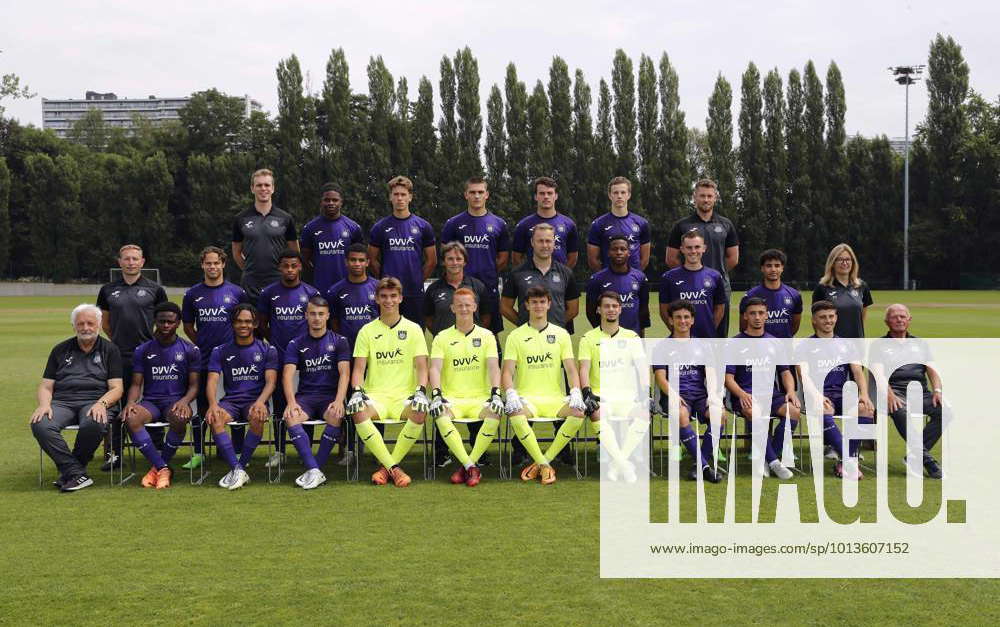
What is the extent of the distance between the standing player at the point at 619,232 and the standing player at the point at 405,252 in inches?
59.9

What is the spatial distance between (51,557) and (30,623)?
95 cm

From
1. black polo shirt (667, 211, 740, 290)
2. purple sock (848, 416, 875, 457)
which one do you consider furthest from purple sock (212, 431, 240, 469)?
purple sock (848, 416, 875, 457)

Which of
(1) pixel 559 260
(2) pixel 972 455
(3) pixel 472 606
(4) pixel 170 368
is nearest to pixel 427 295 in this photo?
(1) pixel 559 260

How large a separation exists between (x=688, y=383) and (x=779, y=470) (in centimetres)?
92

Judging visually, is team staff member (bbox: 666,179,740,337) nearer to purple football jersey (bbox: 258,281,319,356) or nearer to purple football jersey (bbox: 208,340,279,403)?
purple football jersey (bbox: 258,281,319,356)

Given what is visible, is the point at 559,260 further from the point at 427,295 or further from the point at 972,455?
the point at 972,455

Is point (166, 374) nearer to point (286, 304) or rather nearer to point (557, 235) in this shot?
point (286, 304)

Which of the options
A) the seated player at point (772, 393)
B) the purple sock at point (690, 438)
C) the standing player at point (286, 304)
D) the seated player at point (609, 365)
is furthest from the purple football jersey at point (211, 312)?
the seated player at point (772, 393)

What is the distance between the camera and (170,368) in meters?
6.66

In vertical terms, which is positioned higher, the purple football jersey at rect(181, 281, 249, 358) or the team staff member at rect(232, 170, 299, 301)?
the team staff member at rect(232, 170, 299, 301)

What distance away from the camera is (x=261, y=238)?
776cm

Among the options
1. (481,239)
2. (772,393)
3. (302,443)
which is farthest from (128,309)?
(772,393)

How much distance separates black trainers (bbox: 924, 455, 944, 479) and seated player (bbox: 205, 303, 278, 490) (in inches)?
195

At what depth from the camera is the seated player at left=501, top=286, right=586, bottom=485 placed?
640 centimetres
